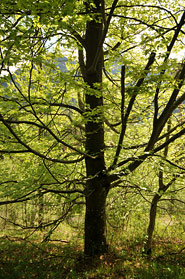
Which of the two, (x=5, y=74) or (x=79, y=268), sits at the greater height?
(x=5, y=74)

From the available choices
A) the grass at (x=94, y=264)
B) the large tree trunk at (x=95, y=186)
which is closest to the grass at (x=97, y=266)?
the grass at (x=94, y=264)

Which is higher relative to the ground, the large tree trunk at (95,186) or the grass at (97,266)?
the large tree trunk at (95,186)

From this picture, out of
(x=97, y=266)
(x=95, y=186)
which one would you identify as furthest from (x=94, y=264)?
(x=95, y=186)

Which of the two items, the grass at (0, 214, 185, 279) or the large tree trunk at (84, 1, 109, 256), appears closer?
the grass at (0, 214, 185, 279)

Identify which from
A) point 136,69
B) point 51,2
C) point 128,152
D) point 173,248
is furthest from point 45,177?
point 173,248

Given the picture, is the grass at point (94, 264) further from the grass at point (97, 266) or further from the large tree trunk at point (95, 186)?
the large tree trunk at point (95, 186)

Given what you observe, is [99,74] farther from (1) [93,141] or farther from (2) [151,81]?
(2) [151,81]

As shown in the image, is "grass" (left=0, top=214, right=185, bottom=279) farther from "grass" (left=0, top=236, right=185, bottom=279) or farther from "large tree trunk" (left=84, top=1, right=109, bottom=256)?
"large tree trunk" (left=84, top=1, right=109, bottom=256)

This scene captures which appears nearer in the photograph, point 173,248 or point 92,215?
point 92,215

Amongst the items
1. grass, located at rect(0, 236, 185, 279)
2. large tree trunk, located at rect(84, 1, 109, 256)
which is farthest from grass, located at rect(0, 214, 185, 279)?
large tree trunk, located at rect(84, 1, 109, 256)

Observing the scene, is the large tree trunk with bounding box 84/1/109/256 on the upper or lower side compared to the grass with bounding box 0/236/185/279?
upper

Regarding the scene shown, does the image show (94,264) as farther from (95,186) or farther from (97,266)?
(95,186)

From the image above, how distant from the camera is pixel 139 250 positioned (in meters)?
5.93

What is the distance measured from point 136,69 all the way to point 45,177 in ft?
10.6
